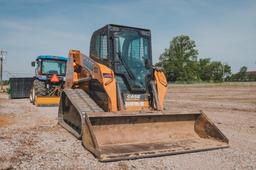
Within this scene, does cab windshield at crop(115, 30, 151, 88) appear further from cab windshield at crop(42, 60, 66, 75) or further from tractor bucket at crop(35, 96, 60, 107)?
cab windshield at crop(42, 60, 66, 75)

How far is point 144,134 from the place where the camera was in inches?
227

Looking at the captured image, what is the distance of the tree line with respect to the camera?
256 feet

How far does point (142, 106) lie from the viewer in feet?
21.7

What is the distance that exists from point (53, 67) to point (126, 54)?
9.94 m

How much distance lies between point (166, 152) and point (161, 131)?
0.97m

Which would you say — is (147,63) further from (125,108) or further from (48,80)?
(48,80)

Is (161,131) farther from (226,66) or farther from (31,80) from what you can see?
(226,66)

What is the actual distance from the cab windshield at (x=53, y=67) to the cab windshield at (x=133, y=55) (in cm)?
958

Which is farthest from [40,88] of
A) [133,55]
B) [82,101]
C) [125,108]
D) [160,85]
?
[125,108]

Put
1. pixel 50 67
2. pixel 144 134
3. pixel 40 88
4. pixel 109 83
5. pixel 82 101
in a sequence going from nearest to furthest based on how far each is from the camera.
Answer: pixel 144 134, pixel 109 83, pixel 82 101, pixel 40 88, pixel 50 67

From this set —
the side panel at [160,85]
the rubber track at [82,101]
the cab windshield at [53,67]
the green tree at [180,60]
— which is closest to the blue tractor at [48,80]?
the cab windshield at [53,67]

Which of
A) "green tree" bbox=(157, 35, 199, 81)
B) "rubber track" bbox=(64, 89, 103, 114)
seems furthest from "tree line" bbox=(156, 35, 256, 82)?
"rubber track" bbox=(64, 89, 103, 114)

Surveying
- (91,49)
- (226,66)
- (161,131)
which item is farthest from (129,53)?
(226,66)

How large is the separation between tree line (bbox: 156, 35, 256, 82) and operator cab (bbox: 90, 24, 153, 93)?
68.5 metres
